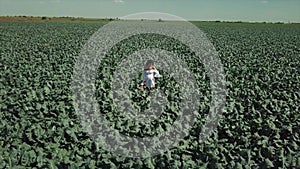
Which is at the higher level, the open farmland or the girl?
the girl

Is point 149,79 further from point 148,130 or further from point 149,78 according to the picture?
point 148,130

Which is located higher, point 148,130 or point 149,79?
point 149,79

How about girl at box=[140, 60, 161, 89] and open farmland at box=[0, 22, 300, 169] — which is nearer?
open farmland at box=[0, 22, 300, 169]

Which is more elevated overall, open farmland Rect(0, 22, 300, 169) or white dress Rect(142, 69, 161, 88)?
white dress Rect(142, 69, 161, 88)

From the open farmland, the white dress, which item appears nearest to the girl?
the white dress

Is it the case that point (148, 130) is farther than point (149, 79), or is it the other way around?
point (149, 79)

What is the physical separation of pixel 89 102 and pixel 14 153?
3274mm

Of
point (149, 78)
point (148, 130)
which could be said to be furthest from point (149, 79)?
→ point (148, 130)

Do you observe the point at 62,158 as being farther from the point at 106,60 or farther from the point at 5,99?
the point at 106,60

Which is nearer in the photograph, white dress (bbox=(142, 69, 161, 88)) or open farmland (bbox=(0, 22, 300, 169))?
open farmland (bbox=(0, 22, 300, 169))

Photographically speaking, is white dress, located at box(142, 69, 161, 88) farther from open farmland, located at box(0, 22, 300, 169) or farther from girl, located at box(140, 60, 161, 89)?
open farmland, located at box(0, 22, 300, 169)

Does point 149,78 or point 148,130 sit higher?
point 149,78

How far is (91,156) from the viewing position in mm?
5734

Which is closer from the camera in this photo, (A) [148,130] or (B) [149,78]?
(A) [148,130]
